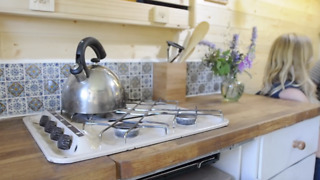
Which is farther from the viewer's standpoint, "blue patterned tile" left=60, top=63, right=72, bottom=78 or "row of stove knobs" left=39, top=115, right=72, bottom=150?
"blue patterned tile" left=60, top=63, right=72, bottom=78

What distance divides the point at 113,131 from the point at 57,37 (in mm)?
498

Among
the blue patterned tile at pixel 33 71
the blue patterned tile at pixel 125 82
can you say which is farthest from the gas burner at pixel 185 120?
the blue patterned tile at pixel 33 71

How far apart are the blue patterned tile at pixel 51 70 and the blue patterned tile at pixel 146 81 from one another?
397 mm

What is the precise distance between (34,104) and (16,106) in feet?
0.20

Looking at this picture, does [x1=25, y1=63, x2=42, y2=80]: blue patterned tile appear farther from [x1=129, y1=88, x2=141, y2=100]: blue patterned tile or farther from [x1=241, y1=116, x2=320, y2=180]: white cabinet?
[x1=241, y1=116, x2=320, y2=180]: white cabinet

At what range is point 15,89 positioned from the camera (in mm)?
903

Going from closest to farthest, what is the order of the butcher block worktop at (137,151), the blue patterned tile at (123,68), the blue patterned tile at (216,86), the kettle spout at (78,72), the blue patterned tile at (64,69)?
the butcher block worktop at (137,151) < the kettle spout at (78,72) < the blue patterned tile at (64,69) < the blue patterned tile at (123,68) < the blue patterned tile at (216,86)

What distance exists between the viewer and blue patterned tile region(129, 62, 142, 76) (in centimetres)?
118

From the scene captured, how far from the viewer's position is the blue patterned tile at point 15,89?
893 mm

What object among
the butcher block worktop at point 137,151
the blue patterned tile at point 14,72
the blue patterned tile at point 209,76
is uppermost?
the blue patterned tile at point 14,72

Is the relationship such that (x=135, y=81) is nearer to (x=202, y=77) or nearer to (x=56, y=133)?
(x=202, y=77)

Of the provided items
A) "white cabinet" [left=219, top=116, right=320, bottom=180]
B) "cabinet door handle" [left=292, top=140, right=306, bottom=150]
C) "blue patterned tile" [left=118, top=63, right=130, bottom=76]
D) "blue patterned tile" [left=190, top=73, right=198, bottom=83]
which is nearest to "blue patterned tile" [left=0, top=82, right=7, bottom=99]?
"blue patterned tile" [left=118, top=63, right=130, bottom=76]

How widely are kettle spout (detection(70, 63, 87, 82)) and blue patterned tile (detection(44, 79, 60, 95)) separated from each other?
0.78 feet

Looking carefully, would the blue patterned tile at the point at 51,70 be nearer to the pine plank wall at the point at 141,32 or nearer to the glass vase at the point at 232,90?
the pine plank wall at the point at 141,32
